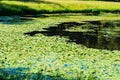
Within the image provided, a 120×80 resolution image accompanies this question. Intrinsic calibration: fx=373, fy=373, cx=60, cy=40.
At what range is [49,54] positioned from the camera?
23.3m

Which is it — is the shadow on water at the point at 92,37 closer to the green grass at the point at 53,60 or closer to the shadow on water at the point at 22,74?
the green grass at the point at 53,60

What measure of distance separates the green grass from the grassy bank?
23.3 m

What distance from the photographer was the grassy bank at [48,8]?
174 ft

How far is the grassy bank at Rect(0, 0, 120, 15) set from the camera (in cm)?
5301

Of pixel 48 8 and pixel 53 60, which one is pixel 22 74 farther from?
pixel 48 8

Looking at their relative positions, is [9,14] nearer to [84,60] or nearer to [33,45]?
[33,45]

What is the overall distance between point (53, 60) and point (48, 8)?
3853cm

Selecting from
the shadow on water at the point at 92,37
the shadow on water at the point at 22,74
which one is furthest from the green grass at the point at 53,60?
the shadow on water at the point at 92,37

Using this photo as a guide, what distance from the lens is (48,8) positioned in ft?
195

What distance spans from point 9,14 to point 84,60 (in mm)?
31436

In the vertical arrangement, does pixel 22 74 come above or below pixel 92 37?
above

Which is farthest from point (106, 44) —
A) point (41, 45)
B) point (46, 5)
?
point (46, 5)

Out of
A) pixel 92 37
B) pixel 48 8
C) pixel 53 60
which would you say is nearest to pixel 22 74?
pixel 53 60

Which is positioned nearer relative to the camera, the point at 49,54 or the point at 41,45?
the point at 49,54
